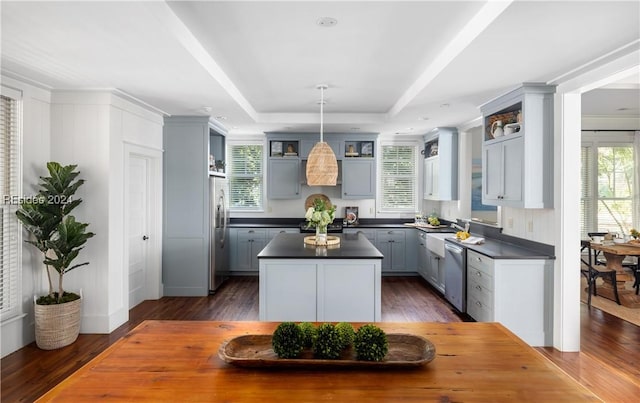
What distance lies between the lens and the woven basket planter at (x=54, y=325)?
3.28m

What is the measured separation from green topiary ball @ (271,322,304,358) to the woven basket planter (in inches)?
121

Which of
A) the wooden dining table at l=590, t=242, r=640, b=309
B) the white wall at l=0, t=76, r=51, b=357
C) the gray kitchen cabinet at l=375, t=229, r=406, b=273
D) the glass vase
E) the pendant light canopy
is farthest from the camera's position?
the gray kitchen cabinet at l=375, t=229, r=406, b=273

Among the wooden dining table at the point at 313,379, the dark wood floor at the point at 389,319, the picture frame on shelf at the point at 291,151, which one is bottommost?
the dark wood floor at the point at 389,319

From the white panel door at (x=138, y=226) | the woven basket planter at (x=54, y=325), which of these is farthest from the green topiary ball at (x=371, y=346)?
the white panel door at (x=138, y=226)

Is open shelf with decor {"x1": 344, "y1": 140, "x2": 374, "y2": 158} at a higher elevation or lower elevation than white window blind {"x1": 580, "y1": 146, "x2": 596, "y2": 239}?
higher

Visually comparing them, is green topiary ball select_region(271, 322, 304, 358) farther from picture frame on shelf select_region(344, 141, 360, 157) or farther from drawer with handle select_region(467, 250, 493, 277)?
picture frame on shelf select_region(344, 141, 360, 157)

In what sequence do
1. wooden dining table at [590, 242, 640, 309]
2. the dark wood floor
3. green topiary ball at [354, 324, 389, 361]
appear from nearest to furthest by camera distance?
green topiary ball at [354, 324, 389, 361], the dark wood floor, wooden dining table at [590, 242, 640, 309]

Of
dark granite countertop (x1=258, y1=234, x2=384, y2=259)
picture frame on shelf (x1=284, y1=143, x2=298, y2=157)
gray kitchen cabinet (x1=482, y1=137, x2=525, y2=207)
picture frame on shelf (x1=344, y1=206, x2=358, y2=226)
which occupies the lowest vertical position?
dark granite countertop (x1=258, y1=234, x2=384, y2=259)

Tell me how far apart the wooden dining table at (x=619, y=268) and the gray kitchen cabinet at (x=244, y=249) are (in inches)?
187

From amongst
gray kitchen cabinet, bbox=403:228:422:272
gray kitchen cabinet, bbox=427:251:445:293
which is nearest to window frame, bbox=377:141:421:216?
gray kitchen cabinet, bbox=403:228:422:272

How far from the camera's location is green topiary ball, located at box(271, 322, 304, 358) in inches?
47.5

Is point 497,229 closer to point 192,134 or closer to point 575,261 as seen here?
point 575,261

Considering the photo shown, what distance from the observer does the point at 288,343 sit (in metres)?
1.21

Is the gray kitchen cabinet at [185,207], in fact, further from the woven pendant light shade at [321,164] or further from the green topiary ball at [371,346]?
the green topiary ball at [371,346]
